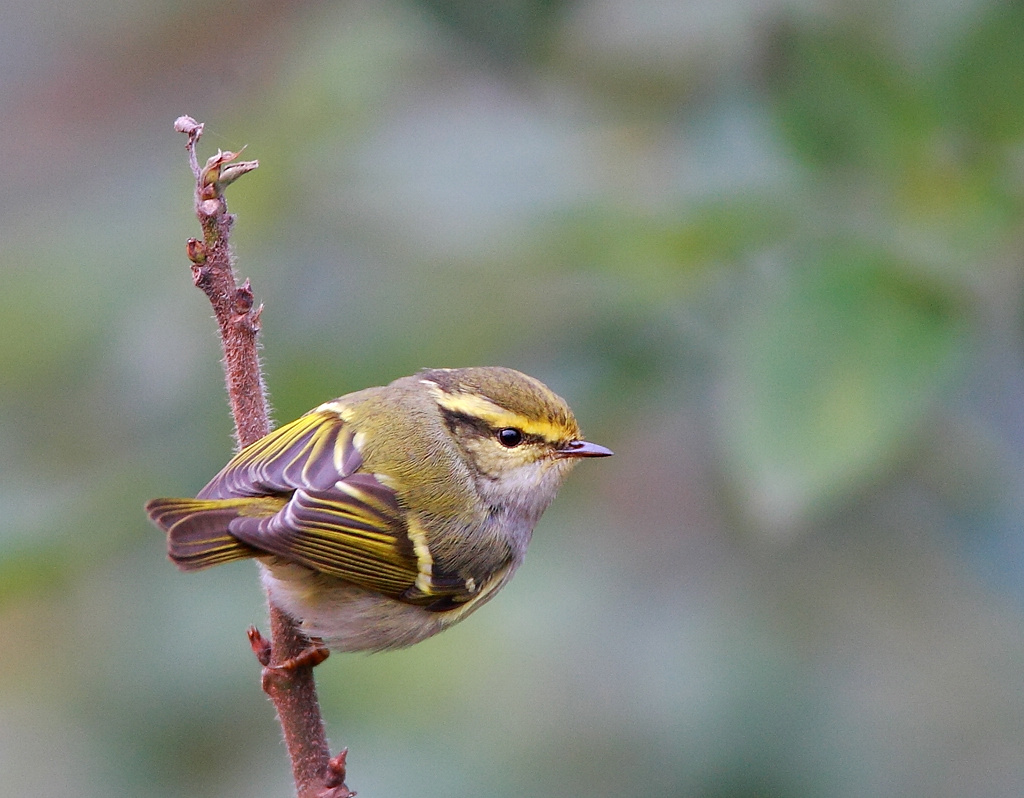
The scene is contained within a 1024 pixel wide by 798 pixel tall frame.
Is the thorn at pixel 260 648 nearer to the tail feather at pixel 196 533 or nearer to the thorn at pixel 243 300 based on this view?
the tail feather at pixel 196 533

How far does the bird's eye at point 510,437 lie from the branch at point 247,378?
56 cm

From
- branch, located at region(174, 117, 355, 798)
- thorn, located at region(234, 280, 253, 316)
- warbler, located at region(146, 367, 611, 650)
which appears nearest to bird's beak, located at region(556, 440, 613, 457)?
warbler, located at region(146, 367, 611, 650)

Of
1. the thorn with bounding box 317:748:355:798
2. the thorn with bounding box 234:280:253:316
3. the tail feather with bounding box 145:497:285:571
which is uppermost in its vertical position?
the thorn with bounding box 234:280:253:316

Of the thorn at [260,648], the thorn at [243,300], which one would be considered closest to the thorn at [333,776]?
the thorn at [260,648]

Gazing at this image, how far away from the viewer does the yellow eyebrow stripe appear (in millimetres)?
2479

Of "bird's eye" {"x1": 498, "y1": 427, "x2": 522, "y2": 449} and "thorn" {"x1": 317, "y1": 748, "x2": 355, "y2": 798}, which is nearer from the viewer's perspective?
"thorn" {"x1": 317, "y1": 748, "x2": 355, "y2": 798}

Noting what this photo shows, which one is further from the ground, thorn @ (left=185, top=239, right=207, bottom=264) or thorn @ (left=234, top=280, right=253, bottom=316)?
thorn @ (left=185, top=239, right=207, bottom=264)

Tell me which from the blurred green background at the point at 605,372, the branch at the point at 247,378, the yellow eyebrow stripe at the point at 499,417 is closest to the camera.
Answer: the branch at the point at 247,378

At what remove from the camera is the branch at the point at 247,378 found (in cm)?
177

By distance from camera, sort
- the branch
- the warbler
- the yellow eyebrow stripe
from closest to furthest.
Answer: the branch, the warbler, the yellow eyebrow stripe

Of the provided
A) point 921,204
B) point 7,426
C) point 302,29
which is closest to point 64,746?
point 7,426

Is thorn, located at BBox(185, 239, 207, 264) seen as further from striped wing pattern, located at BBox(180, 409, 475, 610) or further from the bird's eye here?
the bird's eye

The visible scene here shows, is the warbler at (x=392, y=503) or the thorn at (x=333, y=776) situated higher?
the warbler at (x=392, y=503)

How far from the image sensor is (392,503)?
2303 mm
